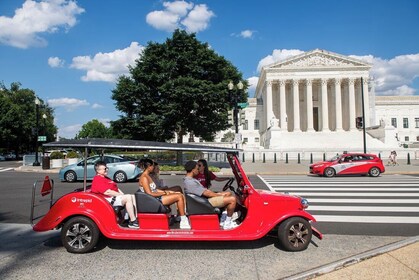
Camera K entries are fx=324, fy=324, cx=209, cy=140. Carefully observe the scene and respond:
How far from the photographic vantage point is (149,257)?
4844 mm

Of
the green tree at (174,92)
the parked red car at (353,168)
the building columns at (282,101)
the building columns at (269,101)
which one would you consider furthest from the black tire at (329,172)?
the building columns at (269,101)

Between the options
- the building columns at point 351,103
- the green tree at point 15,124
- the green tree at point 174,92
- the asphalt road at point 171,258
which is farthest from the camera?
the building columns at point 351,103

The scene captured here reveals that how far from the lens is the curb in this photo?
13.1 feet

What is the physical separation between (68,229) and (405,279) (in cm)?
469

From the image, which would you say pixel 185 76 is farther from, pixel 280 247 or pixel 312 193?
pixel 280 247

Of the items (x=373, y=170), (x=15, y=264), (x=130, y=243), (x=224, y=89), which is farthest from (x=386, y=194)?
(x=224, y=89)

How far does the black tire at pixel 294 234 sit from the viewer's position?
16.5 ft

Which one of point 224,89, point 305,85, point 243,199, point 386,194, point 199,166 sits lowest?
point 386,194

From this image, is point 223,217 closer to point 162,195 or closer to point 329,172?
point 162,195

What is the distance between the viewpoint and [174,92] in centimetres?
2645

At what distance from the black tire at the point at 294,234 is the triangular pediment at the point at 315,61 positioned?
63.7 meters

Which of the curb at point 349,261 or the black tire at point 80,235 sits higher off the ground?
the black tire at point 80,235

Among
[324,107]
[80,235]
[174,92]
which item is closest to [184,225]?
[80,235]

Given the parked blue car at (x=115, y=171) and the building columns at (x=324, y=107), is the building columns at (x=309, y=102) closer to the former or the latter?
the building columns at (x=324, y=107)
